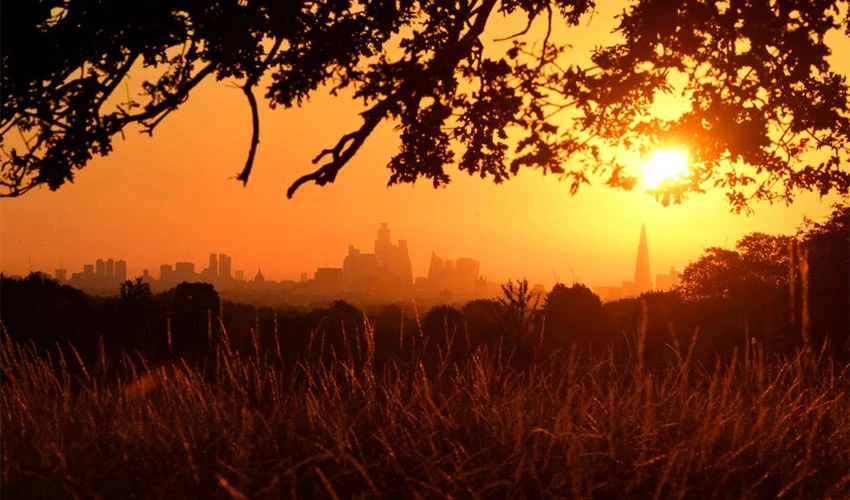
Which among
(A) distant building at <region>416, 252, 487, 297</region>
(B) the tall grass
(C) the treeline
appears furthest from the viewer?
(A) distant building at <region>416, 252, 487, 297</region>

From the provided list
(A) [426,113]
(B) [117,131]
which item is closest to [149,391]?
(B) [117,131]

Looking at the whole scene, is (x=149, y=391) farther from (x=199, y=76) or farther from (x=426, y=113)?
(x=426, y=113)

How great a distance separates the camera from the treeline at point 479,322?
1107 cm

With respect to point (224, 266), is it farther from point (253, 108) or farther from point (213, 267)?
point (253, 108)

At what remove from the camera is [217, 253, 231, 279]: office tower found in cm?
10325

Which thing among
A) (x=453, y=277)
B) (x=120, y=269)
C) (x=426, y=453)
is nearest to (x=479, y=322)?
(x=426, y=453)

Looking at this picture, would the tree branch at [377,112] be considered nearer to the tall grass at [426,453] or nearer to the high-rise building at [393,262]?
the tall grass at [426,453]

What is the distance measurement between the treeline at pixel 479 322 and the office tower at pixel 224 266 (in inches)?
3181

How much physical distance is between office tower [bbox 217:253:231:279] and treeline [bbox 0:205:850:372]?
80.8 metres

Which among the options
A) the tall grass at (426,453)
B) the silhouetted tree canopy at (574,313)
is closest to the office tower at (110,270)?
the silhouetted tree canopy at (574,313)

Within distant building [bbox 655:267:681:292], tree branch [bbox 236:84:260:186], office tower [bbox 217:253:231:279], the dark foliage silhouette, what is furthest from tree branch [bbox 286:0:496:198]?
office tower [bbox 217:253:231:279]

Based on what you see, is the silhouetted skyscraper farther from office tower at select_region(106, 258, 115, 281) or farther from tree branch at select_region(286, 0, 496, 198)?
tree branch at select_region(286, 0, 496, 198)

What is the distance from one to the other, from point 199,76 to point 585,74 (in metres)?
4.26

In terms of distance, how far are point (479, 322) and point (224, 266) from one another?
9425 centimetres
